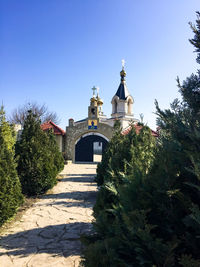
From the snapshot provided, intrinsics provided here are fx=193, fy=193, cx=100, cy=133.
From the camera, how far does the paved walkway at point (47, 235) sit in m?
3.49

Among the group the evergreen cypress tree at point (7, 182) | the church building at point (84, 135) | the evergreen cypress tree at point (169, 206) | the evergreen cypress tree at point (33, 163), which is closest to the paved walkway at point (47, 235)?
the evergreen cypress tree at point (7, 182)

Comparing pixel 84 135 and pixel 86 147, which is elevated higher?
pixel 84 135

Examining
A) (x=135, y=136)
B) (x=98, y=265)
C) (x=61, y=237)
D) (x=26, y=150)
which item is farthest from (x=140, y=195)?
(x=26, y=150)

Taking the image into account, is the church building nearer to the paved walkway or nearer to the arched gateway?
the arched gateway

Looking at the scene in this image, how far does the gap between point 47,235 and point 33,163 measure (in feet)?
12.0

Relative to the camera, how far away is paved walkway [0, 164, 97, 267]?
11.4ft

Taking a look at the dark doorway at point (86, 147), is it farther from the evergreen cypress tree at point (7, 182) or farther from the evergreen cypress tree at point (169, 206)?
Result: the evergreen cypress tree at point (169, 206)

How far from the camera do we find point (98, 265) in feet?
5.78

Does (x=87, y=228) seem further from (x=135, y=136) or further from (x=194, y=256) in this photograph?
(x=194, y=256)

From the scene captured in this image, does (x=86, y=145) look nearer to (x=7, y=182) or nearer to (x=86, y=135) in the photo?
(x=86, y=135)

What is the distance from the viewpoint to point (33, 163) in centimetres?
762

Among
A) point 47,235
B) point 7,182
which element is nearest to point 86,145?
point 7,182

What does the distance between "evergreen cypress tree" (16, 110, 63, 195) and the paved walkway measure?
708 mm

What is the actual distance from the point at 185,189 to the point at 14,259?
11.2 feet
